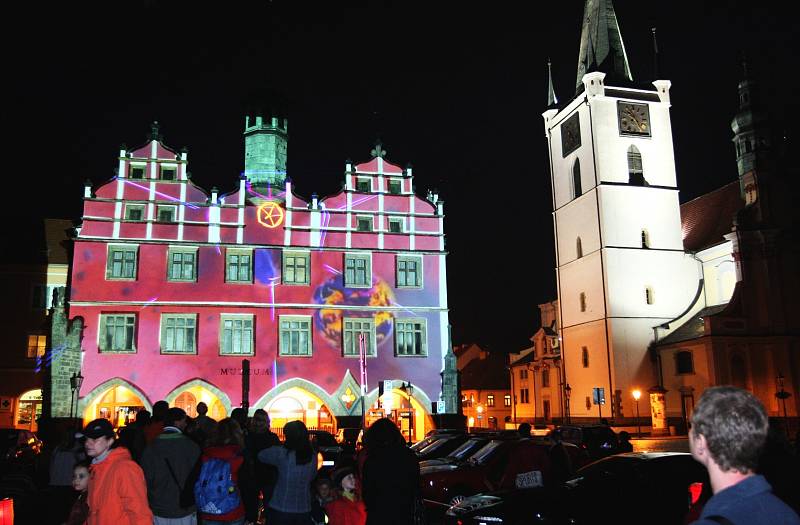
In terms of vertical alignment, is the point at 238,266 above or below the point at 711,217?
below

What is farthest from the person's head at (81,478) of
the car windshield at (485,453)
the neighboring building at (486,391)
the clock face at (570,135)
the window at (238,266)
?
the neighboring building at (486,391)

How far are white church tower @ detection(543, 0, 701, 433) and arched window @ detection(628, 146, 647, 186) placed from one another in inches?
2.5

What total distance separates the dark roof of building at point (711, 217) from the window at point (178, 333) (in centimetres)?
3136

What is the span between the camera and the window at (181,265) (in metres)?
32.1

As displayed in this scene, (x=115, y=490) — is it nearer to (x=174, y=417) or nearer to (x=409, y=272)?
(x=174, y=417)

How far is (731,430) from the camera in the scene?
2818mm

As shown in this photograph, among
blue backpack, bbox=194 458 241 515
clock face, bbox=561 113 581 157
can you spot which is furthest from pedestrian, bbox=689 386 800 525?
clock face, bbox=561 113 581 157

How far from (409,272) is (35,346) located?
1932 centimetres

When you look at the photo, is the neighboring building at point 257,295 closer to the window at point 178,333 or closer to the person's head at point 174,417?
the window at point 178,333

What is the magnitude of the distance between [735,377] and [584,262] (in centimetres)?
1158

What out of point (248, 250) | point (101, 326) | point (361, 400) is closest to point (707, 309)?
point (361, 400)

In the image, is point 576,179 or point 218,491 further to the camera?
point 576,179

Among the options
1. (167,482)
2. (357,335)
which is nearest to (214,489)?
(167,482)

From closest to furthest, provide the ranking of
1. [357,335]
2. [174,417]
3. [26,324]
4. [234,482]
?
[234,482]
[174,417]
[357,335]
[26,324]
